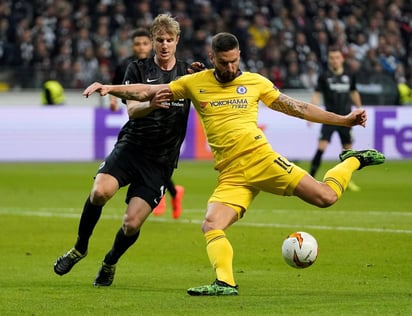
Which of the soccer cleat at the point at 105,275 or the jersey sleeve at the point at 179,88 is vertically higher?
the jersey sleeve at the point at 179,88

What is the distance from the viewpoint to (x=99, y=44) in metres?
27.9

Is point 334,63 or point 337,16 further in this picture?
point 337,16

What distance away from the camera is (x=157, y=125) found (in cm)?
892

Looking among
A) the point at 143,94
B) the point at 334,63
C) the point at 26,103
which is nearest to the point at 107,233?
the point at 143,94

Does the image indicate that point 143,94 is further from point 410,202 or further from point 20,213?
point 410,202

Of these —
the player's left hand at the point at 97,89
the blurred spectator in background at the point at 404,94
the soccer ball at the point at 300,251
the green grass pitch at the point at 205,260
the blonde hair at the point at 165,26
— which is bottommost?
the blurred spectator in background at the point at 404,94

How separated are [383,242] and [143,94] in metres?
4.19

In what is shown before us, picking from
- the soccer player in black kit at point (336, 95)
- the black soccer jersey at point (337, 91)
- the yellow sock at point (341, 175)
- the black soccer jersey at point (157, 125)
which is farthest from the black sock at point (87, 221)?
the black soccer jersey at point (337, 91)

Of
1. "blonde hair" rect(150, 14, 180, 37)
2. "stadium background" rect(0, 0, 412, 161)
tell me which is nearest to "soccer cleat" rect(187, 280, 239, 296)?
"blonde hair" rect(150, 14, 180, 37)

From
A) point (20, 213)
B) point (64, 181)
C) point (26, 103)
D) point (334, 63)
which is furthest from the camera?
point (26, 103)

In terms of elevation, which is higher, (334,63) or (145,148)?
(145,148)

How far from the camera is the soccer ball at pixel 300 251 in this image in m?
8.24

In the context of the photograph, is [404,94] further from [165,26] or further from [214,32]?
[165,26]

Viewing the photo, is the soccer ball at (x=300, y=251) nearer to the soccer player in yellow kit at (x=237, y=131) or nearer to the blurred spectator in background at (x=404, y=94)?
the soccer player in yellow kit at (x=237, y=131)
